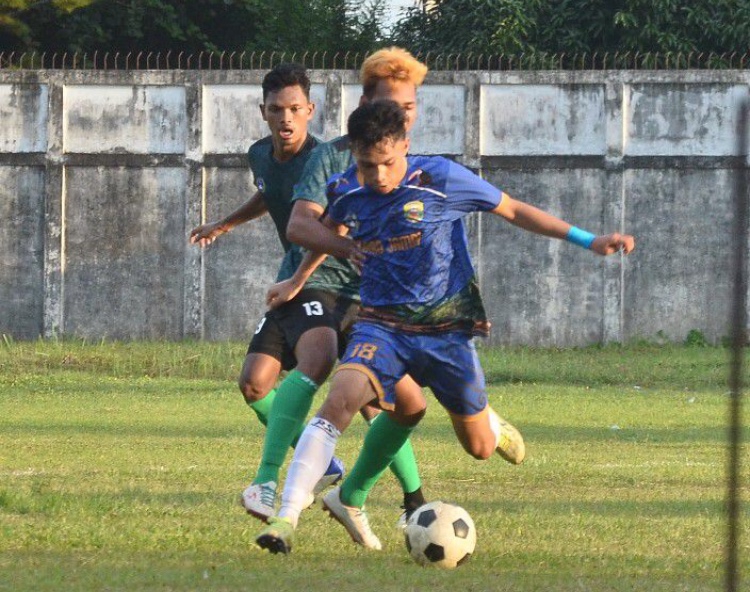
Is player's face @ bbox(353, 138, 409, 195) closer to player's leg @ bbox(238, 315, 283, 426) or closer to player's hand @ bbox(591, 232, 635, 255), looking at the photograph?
player's hand @ bbox(591, 232, 635, 255)

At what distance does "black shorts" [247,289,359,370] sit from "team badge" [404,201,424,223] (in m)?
1.07

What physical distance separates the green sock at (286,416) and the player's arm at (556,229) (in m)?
1.17

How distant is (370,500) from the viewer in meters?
8.28

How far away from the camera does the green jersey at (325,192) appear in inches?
279

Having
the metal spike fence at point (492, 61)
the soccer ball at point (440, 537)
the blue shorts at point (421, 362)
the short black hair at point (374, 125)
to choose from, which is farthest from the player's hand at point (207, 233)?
the metal spike fence at point (492, 61)

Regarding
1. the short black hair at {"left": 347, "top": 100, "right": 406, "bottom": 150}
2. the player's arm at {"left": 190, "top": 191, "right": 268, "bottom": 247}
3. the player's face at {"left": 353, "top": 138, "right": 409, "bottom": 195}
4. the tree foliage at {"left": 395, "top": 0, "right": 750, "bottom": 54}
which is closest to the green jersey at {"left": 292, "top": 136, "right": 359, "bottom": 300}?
the player's face at {"left": 353, "top": 138, "right": 409, "bottom": 195}

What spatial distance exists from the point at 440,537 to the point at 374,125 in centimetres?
159

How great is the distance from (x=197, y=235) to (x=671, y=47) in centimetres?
1669

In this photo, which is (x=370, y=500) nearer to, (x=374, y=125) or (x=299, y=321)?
(x=299, y=321)

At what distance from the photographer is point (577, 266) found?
821 inches

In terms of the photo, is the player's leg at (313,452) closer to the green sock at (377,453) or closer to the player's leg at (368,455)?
the player's leg at (368,455)

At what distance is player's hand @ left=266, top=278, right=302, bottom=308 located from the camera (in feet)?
23.2

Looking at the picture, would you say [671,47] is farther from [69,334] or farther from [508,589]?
[508,589]

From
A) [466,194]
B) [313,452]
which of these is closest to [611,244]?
[466,194]
